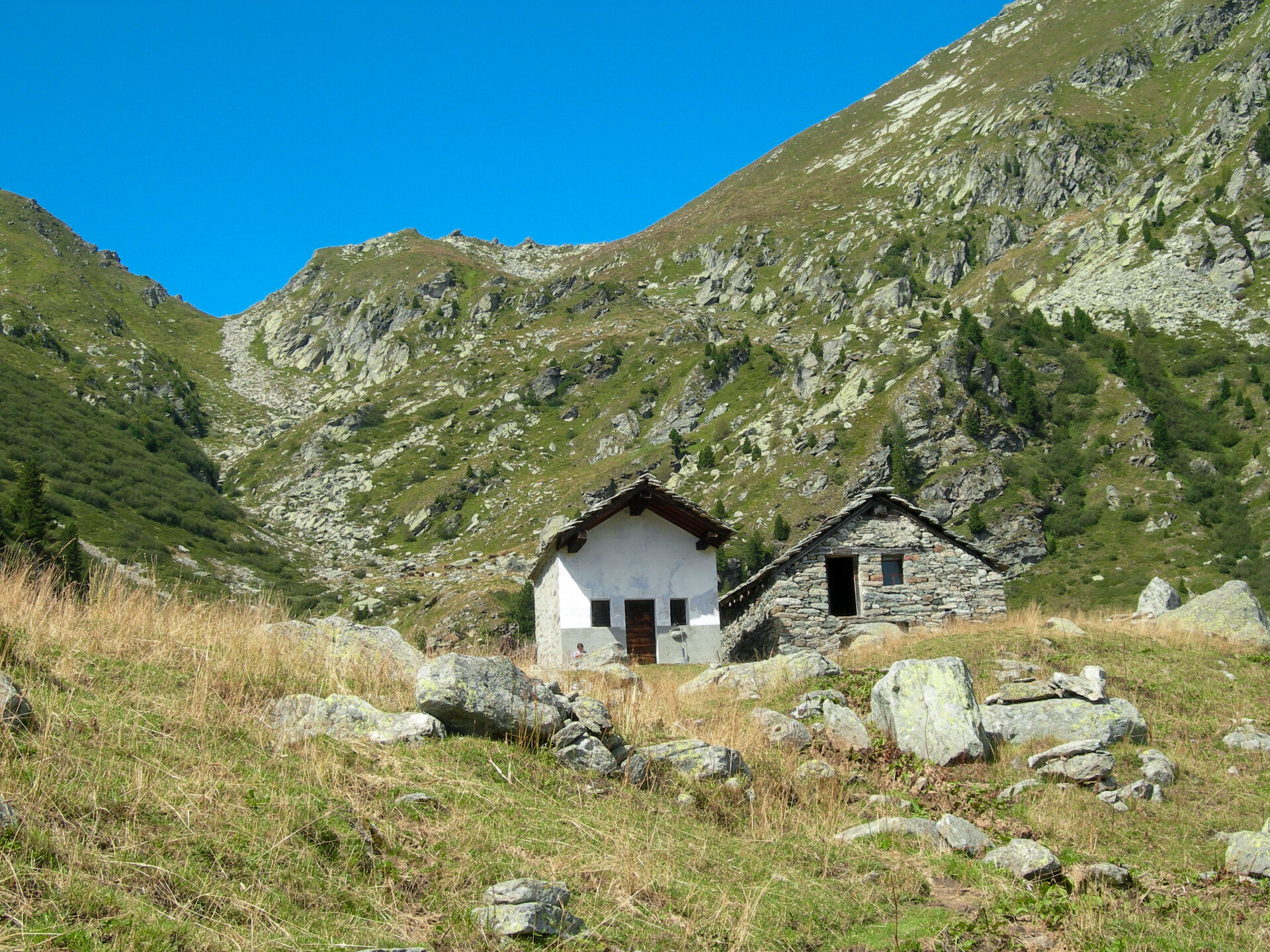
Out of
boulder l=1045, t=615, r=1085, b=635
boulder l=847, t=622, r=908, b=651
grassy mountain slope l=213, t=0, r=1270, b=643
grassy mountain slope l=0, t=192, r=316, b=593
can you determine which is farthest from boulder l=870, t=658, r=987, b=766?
grassy mountain slope l=213, t=0, r=1270, b=643

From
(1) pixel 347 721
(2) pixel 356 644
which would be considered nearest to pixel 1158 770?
(1) pixel 347 721

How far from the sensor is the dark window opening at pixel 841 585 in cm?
3145

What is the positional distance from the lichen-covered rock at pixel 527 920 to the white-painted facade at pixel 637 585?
73.4 ft

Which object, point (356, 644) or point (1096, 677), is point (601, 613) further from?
point (356, 644)

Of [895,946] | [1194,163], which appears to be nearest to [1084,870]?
[895,946]

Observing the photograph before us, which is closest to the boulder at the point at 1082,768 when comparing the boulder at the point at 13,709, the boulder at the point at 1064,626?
the boulder at the point at 1064,626

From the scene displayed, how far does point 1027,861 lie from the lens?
8141 mm

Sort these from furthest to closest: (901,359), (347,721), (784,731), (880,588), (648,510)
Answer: (901,359)
(880,588)
(648,510)
(784,731)
(347,721)

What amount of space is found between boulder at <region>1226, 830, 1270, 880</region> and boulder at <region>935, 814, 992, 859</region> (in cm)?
216

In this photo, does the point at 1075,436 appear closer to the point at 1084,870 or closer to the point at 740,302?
the point at 740,302

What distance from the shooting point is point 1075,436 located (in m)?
92.4

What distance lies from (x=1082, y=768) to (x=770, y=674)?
6.93 m

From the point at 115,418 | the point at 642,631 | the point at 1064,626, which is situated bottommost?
the point at 642,631

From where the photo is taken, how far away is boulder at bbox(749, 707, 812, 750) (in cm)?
1209
